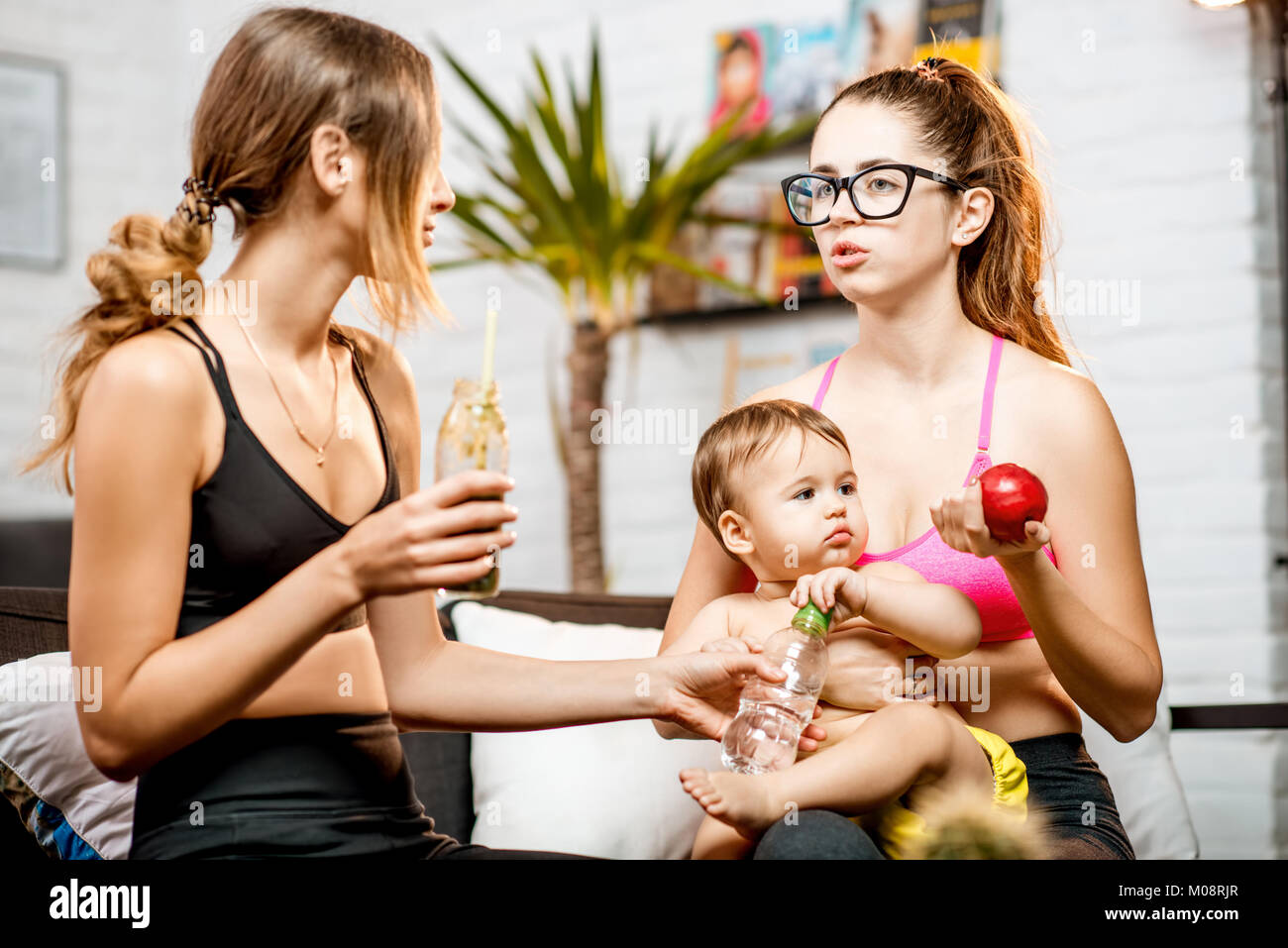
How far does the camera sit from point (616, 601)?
201 cm

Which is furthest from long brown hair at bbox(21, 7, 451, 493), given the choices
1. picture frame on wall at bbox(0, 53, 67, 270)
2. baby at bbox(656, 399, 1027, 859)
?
picture frame on wall at bbox(0, 53, 67, 270)

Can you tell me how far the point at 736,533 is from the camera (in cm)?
133

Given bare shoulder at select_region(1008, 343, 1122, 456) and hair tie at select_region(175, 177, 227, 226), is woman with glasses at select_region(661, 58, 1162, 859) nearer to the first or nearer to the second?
bare shoulder at select_region(1008, 343, 1122, 456)

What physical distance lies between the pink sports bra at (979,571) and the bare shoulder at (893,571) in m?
0.02

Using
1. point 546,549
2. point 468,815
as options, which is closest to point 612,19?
point 546,549

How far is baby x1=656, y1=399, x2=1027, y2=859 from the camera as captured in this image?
1.09 meters

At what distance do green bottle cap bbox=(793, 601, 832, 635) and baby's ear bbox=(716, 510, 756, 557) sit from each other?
0.21 meters

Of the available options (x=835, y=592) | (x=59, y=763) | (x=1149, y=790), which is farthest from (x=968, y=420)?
(x=59, y=763)

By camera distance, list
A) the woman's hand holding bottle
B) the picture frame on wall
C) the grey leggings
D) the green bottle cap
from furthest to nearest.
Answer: the picture frame on wall → the grey leggings → the green bottle cap → the woman's hand holding bottle

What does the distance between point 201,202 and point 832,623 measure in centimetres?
71

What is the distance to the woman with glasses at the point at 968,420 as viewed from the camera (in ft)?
4.15

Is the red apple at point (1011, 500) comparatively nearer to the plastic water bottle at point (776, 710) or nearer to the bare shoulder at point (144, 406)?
the plastic water bottle at point (776, 710)

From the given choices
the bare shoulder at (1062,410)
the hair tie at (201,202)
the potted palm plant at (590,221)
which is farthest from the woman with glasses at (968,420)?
the potted palm plant at (590,221)
